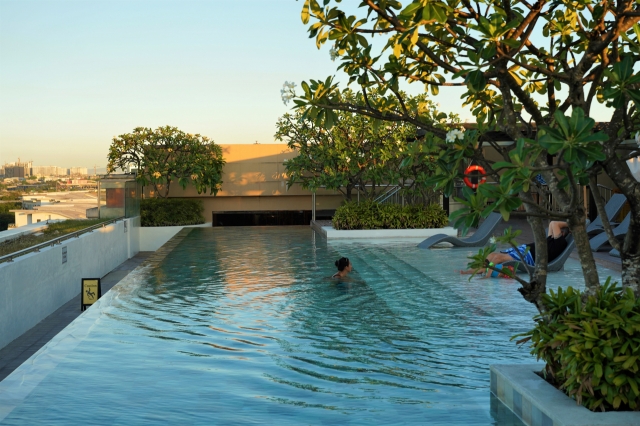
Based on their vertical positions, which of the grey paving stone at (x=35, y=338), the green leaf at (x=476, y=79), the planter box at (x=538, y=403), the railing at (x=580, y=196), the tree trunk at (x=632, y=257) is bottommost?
the grey paving stone at (x=35, y=338)

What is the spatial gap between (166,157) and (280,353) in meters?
Answer: 19.4

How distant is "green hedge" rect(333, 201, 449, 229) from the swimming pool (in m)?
8.07

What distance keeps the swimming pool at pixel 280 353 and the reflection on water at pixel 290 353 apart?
2 centimetres

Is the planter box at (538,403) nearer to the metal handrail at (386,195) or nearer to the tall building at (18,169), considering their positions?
the tall building at (18,169)

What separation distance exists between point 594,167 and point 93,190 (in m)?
16.8

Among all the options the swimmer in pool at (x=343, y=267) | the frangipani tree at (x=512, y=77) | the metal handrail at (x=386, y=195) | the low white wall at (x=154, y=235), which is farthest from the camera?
the low white wall at (x=154, y=235)

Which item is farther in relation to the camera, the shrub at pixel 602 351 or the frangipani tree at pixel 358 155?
the frangipani tree at pixel 358 155

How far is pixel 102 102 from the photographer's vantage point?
26.3 meters

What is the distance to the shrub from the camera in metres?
3.78

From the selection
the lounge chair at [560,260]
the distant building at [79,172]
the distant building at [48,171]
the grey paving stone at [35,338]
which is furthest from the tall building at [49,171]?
the lounge chair at [560,260]

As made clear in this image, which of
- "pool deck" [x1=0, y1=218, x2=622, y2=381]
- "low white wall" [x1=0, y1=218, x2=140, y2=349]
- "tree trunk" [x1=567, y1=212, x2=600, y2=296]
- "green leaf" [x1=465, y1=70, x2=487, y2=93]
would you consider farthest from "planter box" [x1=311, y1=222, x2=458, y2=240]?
"green leaf" [x1=465, y1=70, x2=487, y2=93]

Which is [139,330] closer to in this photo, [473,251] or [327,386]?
[327,386]

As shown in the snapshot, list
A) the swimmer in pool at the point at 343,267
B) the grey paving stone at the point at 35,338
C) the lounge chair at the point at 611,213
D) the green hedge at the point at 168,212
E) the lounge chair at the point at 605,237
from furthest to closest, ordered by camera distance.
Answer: the green hedge at the point at 168,212 → the lounge chair at the point at 611,213 → the lounge chair at the point at 605,237 → the swimmer in pool at the point at 343,267 → the grey paving stone at the point at 35,338

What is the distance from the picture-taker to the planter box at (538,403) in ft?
12.3
